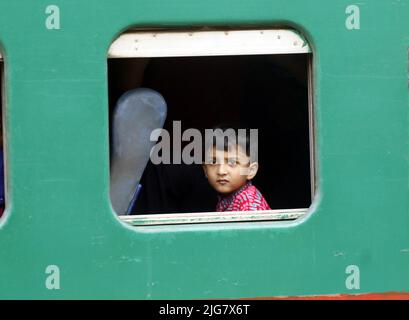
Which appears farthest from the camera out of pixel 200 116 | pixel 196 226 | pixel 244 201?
pixel 200 116

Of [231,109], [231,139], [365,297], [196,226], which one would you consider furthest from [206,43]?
[365,297]

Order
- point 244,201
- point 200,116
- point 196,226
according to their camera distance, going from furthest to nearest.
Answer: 1. point 200,116
2. point 244,201
3. point 196,226

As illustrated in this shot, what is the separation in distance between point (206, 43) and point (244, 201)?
516mm

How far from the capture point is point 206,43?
3.14m

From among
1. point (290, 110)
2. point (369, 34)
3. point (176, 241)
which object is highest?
point (369, 34)

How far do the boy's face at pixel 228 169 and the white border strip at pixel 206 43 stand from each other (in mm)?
334

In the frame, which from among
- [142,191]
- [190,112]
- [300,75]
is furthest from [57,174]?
[300,75]

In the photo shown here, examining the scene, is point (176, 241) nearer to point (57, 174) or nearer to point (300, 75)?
point (57, 174)

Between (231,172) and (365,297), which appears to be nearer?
(365,297)

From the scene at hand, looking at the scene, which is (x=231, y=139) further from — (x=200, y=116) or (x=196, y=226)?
(x=196, y=226)

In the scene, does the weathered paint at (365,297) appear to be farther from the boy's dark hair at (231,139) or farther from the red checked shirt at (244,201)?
the boy's dark hair at (231,139)

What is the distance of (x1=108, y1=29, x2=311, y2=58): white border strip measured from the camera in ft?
10.2

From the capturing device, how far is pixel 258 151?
339 centimetres

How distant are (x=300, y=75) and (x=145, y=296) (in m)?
0.85
